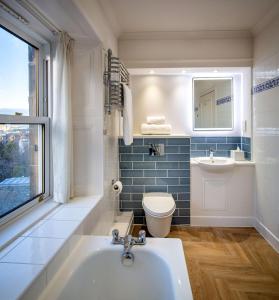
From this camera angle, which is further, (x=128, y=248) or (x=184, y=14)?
(x=184, y=14)

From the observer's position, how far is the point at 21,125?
1.86 m

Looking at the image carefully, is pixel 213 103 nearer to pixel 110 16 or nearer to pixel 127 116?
pixel 127 116

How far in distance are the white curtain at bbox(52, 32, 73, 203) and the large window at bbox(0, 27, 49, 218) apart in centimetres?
12

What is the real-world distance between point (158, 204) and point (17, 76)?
75.3 inches

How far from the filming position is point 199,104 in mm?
3713

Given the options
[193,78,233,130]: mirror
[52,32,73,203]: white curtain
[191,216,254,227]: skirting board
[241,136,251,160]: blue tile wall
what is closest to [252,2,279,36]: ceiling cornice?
[193,78,233,130]: mirror

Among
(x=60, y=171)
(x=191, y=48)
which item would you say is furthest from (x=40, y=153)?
(x=191, y=48)

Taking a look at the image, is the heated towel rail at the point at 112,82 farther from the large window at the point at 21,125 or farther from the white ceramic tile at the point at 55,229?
the white ceramic tile at the point at 55,229

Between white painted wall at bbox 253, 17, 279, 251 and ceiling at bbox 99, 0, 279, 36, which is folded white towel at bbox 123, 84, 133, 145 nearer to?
ceiling at bbox 99, 0, 279, 36

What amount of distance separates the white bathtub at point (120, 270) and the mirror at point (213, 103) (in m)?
2.41

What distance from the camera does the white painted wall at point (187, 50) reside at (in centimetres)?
323

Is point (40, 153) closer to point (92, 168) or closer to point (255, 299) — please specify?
point (92, 168)

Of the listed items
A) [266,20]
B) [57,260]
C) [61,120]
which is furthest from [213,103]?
[57,260]

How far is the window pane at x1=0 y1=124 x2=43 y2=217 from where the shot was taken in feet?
5.53
